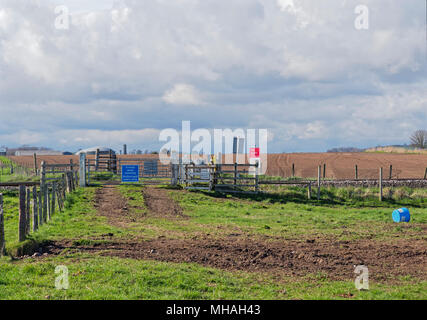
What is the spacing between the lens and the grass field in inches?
298

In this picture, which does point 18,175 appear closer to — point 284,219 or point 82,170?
point 82,170

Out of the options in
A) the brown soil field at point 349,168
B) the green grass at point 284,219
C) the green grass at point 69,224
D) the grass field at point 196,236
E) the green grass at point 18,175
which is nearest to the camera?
the grass field at point 196,236

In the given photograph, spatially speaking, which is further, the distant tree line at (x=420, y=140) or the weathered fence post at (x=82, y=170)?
the distant tree line at (x=420, y=140)

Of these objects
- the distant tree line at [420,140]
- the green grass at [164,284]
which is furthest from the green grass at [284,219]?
the distant tree line at [420,140]

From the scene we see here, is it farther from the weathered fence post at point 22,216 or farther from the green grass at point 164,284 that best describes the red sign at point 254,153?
the green grass at point 164,284

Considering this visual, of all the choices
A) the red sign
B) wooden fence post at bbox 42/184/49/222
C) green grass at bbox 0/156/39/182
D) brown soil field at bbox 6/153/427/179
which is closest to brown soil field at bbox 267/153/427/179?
brown soil field at bbox 6/153/427/179

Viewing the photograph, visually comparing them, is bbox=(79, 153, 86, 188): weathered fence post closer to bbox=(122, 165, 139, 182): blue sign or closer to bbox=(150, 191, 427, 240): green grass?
bbox=(122, 165, 139, 182): blue sign

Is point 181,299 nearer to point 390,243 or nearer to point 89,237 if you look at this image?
point 89,237

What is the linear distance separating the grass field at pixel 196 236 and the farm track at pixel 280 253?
0.77 ft

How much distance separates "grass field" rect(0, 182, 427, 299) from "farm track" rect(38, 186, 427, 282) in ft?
0.77

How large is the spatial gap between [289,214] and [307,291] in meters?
11.9

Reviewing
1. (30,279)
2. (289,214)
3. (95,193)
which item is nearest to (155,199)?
(95,193)

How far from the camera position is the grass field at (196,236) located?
7.57 metres

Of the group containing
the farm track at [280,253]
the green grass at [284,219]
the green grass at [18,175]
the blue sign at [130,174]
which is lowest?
the green grass at [284,219]
